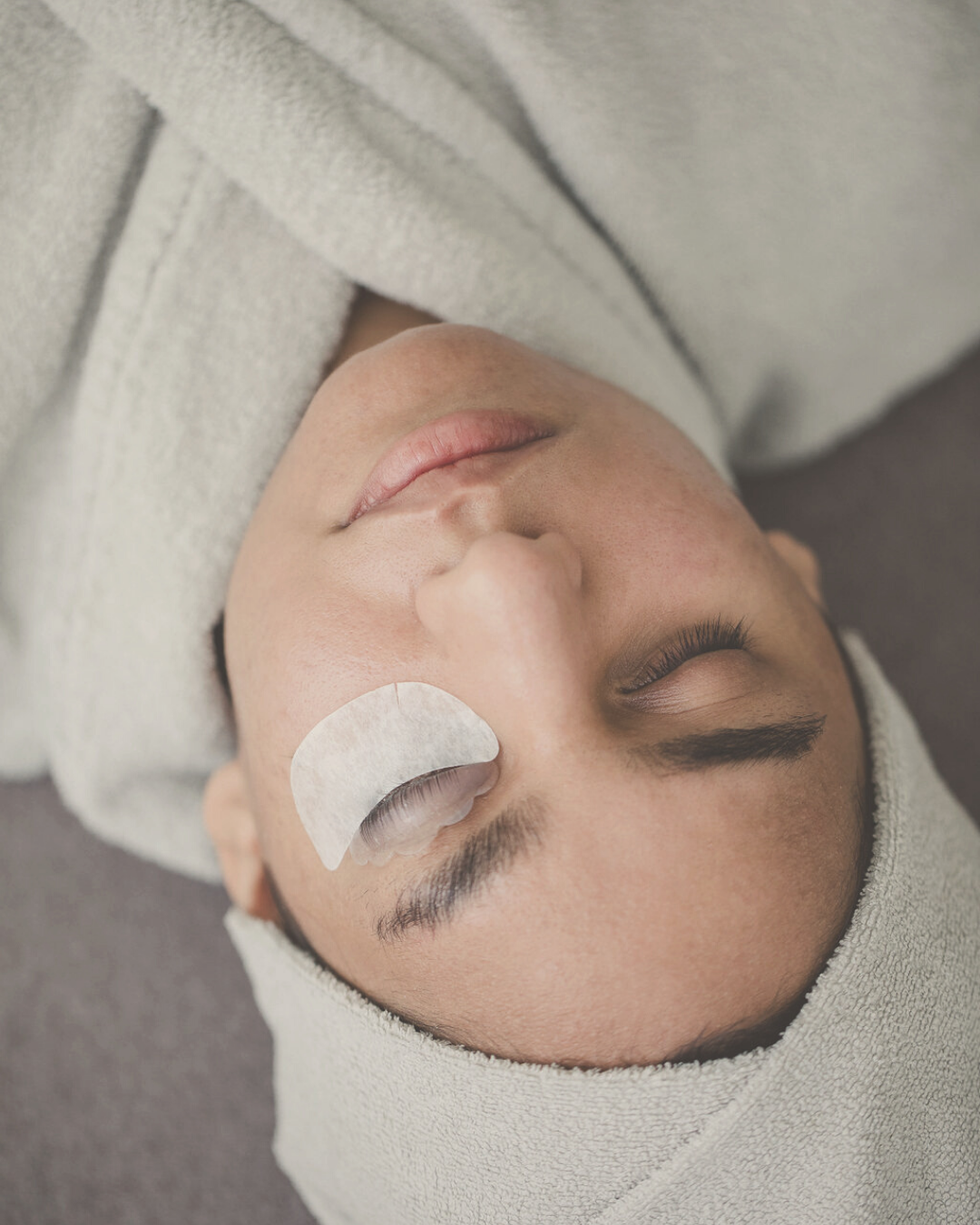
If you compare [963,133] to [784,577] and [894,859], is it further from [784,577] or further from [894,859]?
[894,859]

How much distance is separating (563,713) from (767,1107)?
29 cm

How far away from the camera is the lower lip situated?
59 centimetres

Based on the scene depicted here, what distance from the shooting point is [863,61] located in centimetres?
81

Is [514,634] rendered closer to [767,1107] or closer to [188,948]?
[767,1107]

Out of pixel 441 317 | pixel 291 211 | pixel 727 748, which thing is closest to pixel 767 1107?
pixel 727 748

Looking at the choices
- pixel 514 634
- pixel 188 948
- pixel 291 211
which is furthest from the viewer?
pixel 188 948

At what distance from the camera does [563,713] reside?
526 mm

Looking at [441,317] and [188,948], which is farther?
[188,948]

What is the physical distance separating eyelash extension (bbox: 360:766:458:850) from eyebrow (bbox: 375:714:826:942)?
38 millimetres

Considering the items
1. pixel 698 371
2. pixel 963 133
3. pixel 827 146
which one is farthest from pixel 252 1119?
pixel 963 133

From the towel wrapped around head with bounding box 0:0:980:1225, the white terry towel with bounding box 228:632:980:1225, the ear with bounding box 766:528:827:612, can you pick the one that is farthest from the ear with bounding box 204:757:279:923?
the ear with bounding box 766:528:827:612

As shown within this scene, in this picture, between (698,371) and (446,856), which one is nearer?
(446,856)

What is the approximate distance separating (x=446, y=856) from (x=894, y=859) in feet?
1.03

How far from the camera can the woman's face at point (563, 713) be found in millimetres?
521
